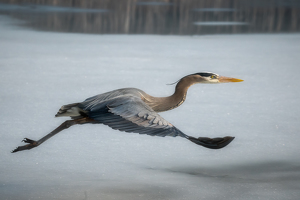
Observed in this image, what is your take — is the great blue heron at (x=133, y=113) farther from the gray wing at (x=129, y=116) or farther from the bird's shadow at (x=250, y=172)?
the bird's shadow at (x=250, y=172)

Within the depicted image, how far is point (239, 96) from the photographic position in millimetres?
6473

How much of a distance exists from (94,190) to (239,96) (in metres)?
3.31

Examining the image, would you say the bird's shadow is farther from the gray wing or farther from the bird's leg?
the bird's leg

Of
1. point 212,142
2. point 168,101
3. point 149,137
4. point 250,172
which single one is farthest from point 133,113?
point 149,137

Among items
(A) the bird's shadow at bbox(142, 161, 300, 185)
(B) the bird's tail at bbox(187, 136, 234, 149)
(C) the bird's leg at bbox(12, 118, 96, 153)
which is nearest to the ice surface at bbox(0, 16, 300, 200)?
(A) the bird's shadow at bbox(142, 161, 300, 185)

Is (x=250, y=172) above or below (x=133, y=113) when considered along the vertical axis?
below

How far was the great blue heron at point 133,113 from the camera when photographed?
3.55m

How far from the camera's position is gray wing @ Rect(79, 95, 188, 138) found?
350cm

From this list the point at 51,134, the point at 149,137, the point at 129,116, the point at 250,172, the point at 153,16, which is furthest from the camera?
the point at 153,16

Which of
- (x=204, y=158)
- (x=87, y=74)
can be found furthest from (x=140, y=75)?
(x=204, y=158)

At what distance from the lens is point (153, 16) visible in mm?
14648

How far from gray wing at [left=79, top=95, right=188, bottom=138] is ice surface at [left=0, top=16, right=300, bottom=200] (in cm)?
46

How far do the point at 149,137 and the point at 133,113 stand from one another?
125cm

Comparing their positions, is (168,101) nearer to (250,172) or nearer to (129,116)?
(129,116)
